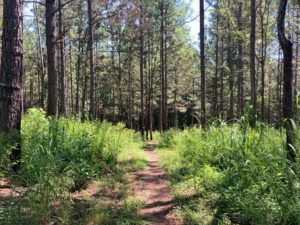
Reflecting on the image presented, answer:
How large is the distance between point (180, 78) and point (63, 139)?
26.7 m

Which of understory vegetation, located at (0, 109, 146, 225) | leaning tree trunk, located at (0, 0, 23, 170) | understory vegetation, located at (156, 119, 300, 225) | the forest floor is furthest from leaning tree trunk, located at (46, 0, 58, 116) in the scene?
understory vegetation, located at (156, 119, 300, 225)

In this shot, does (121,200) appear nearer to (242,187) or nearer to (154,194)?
(154,194)

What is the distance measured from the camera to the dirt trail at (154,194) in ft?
16.0

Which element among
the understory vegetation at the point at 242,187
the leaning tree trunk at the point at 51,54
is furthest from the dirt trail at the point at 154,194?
the leaning tree trunk at the point at 51,54

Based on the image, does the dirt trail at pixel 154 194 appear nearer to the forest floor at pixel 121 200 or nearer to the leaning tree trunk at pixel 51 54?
the forest floor at pixel 121 200

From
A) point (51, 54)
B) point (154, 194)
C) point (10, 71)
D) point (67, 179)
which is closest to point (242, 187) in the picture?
point (154, 194)

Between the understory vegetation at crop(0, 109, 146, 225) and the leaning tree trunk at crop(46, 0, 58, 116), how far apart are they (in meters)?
1.59

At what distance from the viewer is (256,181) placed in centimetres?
496

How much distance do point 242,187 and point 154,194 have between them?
1840 millimetres

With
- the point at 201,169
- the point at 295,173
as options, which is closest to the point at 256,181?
the point at 295,173

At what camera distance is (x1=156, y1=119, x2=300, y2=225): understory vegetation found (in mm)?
3986

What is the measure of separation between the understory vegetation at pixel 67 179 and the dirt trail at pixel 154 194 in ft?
0.74

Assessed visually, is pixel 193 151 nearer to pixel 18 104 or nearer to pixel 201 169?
pixel 201 169

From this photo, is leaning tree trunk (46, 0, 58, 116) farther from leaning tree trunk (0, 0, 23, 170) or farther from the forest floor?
the forest floor
